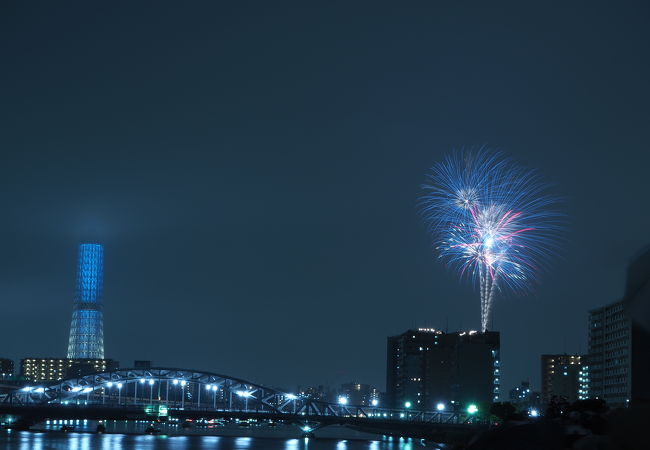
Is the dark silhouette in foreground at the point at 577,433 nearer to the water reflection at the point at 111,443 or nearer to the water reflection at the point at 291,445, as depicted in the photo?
the water reflection at the point at 111,443

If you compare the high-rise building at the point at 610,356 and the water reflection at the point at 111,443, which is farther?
the high-rise building at the point at 610,356

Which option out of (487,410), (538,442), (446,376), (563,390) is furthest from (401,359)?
(538,442)

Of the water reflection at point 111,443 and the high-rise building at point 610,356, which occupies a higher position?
the high-rise building at point 610,356

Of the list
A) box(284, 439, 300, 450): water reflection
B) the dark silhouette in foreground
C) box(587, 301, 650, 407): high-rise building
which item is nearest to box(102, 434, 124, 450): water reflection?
box(284, 439, 300, 450): water reflection

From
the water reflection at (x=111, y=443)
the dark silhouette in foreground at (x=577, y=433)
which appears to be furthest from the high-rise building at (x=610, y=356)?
the dark silhouette in foreground at (x=577, y=433)

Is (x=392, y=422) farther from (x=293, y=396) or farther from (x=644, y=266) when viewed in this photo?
(x=644, y=266)

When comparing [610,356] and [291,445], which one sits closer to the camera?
[291,445]

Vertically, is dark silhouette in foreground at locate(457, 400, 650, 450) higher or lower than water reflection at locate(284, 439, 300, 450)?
higher

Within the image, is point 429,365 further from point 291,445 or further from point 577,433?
point 577,433

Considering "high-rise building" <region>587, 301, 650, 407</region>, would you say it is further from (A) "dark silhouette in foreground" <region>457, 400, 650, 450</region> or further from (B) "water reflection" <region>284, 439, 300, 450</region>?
(A) "dark silhouette in foreground" <region>457, 400, 650, 450</region>

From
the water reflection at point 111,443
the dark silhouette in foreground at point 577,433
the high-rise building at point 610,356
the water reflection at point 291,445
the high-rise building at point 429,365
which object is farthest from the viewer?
the high-rise building at point 429,365

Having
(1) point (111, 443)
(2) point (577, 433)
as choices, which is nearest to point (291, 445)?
(1) point (111, 443)
